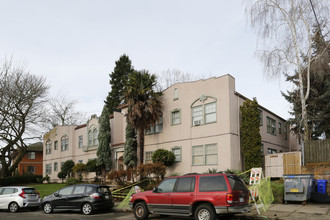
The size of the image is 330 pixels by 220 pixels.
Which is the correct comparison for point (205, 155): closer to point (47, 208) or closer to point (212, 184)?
point (47, 208)

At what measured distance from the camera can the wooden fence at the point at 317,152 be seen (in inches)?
745

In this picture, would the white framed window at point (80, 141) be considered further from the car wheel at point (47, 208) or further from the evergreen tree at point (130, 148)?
the car wheel at point (47, 208)

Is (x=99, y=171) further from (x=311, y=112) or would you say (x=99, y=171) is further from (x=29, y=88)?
(x=311, y=112)

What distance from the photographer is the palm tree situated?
24469 mm

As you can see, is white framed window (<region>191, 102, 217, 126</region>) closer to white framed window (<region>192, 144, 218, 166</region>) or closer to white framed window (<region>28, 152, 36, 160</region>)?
white framed window (<region>192, 144, 218, 166</region>)

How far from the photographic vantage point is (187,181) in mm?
11734

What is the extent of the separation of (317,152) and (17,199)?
17.5 meters

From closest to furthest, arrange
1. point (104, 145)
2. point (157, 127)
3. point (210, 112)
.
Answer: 1. point (210, 112)
2. point (157, 127)
3. point (104, 145)

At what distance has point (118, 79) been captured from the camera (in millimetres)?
55938

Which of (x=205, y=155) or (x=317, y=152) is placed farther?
(x=205, y=155)

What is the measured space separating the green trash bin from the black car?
8.71 meters

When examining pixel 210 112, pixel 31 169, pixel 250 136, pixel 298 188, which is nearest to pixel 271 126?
pixel 250 136

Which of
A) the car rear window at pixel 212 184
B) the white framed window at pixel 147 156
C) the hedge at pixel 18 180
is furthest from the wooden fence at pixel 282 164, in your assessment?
the hedge at pixel 18 180

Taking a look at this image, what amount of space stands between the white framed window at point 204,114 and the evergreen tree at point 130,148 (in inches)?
224
